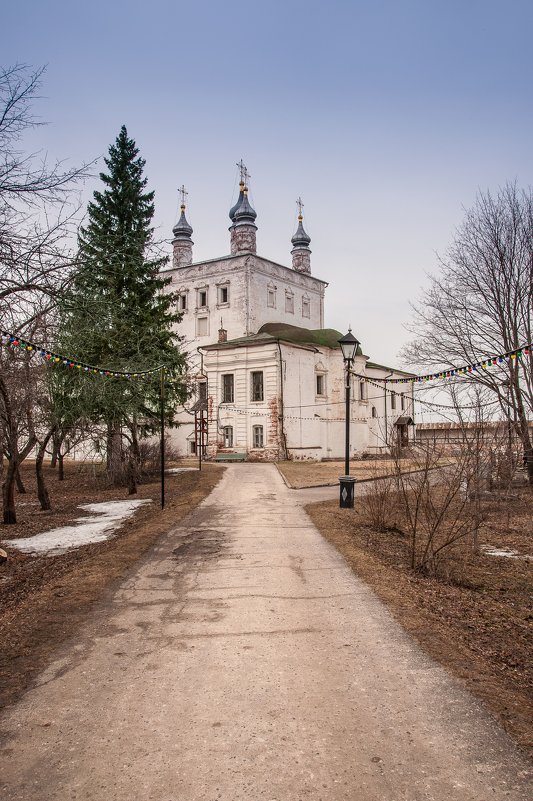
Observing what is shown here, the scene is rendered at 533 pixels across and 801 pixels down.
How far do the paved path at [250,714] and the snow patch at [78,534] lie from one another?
4.66m

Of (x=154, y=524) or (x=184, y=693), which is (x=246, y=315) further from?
(x=184, y=693)

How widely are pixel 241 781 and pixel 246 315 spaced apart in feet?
141

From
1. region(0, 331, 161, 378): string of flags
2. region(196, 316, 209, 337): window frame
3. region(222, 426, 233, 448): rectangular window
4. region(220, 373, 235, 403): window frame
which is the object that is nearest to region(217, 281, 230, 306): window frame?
region(196, 316, 209, 337): window frame

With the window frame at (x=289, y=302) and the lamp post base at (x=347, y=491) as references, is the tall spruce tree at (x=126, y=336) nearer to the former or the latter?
the lamp post base at (x=347, y=491)

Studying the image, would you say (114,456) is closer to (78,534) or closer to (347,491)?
(78,534)

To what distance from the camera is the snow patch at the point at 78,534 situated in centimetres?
1123

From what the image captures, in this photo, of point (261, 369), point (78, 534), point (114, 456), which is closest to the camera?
point (78, 534)

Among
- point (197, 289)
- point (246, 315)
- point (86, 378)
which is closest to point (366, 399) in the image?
point (246, 315)

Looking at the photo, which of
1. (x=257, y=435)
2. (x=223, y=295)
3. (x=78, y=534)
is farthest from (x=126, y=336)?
(x=223, y=295)

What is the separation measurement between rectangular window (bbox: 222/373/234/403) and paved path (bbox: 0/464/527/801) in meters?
31.6

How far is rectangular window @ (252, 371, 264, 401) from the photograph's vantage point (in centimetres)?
3766

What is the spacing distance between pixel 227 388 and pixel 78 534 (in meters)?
26.6

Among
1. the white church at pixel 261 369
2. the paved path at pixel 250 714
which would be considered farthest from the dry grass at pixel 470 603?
the white church at pixel 261 369

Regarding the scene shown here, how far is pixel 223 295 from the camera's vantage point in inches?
1853
